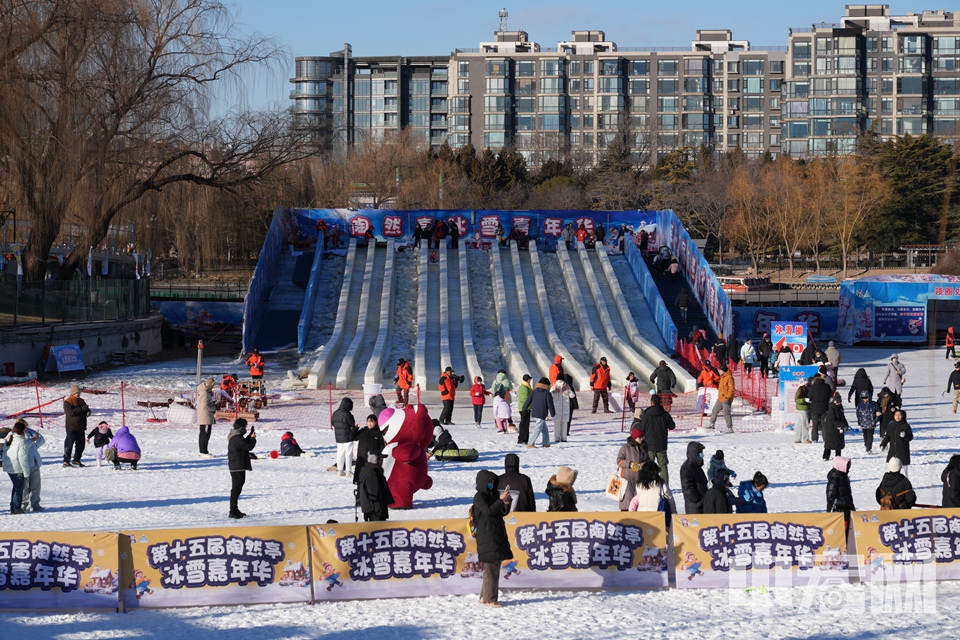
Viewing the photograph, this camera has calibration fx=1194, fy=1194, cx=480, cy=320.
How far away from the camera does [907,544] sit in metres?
11.7

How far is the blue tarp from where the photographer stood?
40656 mm

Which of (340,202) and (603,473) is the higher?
(340,202)

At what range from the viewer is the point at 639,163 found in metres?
99.4

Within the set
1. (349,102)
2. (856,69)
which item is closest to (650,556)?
(856,69)

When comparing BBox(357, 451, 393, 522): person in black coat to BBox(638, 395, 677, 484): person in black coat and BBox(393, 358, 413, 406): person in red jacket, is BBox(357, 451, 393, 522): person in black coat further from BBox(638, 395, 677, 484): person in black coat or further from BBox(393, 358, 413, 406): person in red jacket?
BBox(393, 358, 413, 406): person in red jacket

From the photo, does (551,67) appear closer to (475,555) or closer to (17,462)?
(17,462)

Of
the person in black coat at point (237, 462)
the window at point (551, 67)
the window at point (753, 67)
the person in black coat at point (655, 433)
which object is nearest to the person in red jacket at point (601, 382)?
the person in black coat at point (655, 433)

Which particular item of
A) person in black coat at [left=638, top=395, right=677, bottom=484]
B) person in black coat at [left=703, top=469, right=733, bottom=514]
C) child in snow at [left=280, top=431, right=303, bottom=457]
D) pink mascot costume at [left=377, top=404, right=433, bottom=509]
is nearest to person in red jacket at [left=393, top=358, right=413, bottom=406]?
child in snow at [left=280, top=431, right=303, bottom=457]

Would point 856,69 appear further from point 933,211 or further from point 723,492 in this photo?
point 723,492

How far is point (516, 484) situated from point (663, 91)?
104m

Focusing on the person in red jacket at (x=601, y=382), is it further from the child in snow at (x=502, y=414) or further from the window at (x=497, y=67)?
the window at (x=497, y=67)

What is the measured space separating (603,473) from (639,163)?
276ft

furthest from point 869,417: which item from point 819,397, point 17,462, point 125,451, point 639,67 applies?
point 639,67

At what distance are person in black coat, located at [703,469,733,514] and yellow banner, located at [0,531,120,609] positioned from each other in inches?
220
